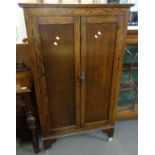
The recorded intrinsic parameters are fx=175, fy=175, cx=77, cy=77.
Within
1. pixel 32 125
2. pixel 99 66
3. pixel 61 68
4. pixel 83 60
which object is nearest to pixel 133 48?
pixel 99 66

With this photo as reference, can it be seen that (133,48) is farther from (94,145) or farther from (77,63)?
(94,145)

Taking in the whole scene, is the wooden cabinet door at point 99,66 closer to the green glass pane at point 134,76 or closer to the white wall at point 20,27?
the green glass pane at point 134,76

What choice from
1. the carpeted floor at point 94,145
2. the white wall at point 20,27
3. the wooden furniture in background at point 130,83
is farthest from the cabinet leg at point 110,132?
the white wall at point 20,27

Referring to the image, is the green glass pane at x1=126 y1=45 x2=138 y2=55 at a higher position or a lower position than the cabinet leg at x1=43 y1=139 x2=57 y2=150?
higher

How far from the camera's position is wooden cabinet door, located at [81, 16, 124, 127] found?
1.40 meters

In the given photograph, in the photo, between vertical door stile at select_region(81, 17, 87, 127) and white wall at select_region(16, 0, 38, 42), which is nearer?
vertical door stile at select_region(81, 17, 87, 127)

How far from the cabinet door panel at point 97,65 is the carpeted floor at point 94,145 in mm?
266

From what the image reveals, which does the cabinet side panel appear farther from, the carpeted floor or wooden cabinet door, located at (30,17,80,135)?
the carpeted floor

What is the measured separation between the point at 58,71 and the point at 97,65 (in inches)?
→ 13.6

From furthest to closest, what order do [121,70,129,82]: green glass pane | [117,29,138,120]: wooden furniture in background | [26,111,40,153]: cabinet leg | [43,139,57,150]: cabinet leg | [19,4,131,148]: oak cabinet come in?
[121,70,129,82]: green glass pane → [117,29,138,120]: wooden furniture in background → [43,139,57,150]: cabinet leg → [26,111,40,153]: cabinet leg → [19,4,131,148]: oak cabinet

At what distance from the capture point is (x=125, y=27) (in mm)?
1451

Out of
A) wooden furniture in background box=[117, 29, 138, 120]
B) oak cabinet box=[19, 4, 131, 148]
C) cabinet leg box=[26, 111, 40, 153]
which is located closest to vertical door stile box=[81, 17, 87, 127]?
oak cabinet box=[19, 4, 131, 148]
